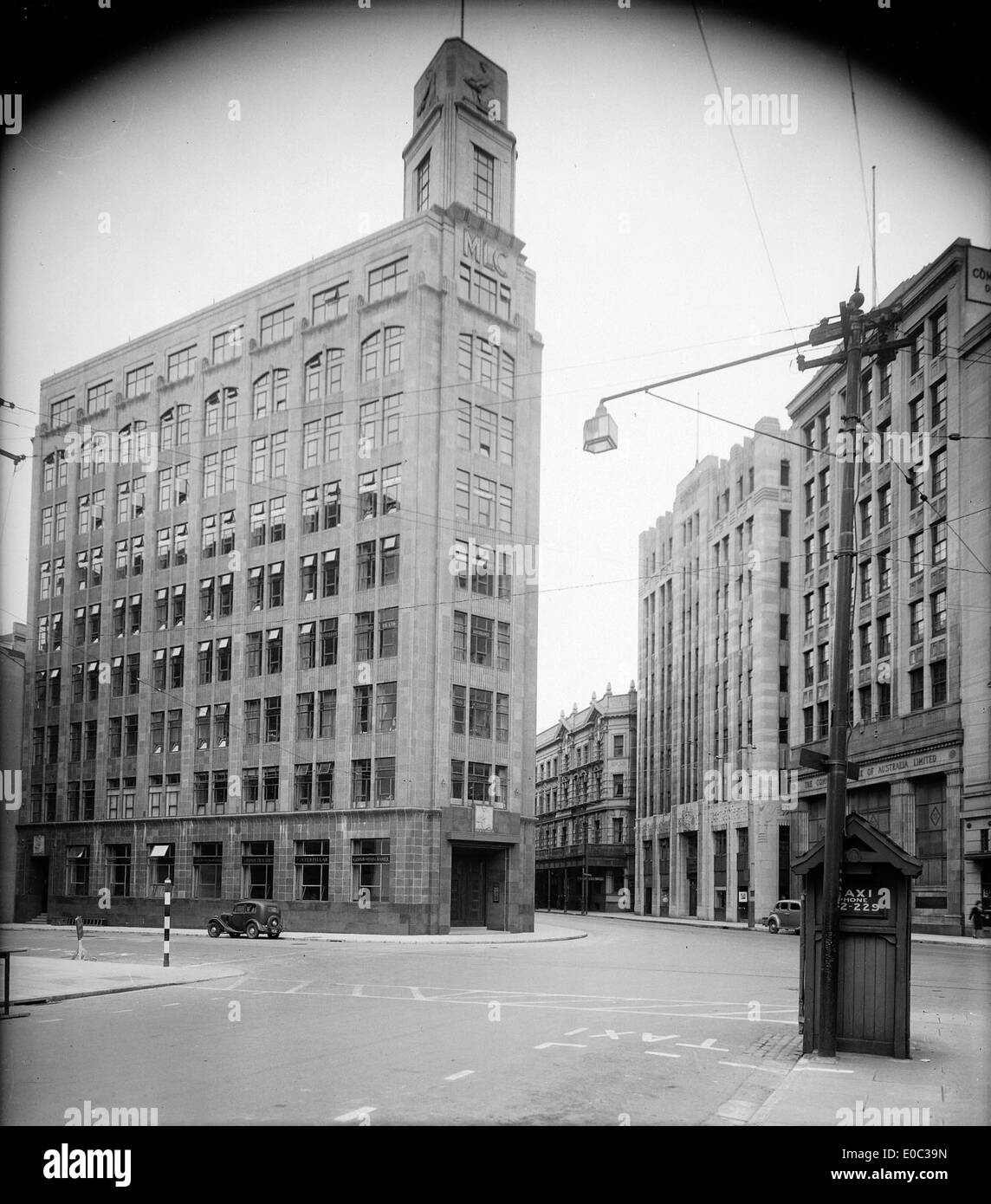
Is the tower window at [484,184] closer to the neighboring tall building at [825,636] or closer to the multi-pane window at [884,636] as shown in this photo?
the neighboring tall building at [825,636]

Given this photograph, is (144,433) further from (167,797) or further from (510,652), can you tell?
(510,652)

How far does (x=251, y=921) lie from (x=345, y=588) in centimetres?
1725

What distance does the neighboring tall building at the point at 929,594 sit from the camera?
1902 inches

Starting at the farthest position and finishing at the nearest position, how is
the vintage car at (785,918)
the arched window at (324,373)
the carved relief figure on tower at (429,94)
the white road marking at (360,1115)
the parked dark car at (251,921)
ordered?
the vintage car at (785,918) < the arched window at (324,373) < the carved relief figure on tower at (429,94) < the parked dark car at (251,921) < the white road marking at (360,1115)

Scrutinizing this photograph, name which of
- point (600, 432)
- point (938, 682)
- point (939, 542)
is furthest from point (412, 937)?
point (600, 432)

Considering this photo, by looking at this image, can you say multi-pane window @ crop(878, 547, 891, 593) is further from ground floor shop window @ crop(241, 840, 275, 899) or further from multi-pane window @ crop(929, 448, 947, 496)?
ground floor shop window @ crop(241, 840, 275, 899)

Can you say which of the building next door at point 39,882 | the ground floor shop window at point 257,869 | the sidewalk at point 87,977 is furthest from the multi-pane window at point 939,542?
the building next door at point 39,882

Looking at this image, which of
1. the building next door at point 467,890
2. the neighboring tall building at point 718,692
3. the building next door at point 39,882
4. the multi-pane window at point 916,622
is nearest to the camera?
the building next door at point 467,890

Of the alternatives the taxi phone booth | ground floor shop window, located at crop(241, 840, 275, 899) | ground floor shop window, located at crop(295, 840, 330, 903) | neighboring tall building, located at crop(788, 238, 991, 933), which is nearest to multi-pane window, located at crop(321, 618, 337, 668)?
ground floor shop window, located at crop(295, 840, 330, 903)

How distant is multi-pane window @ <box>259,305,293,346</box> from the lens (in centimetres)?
6009

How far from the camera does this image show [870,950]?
1379cm

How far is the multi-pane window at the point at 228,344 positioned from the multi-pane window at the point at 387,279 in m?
9.38

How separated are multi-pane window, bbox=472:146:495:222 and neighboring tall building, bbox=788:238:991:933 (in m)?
20.1
